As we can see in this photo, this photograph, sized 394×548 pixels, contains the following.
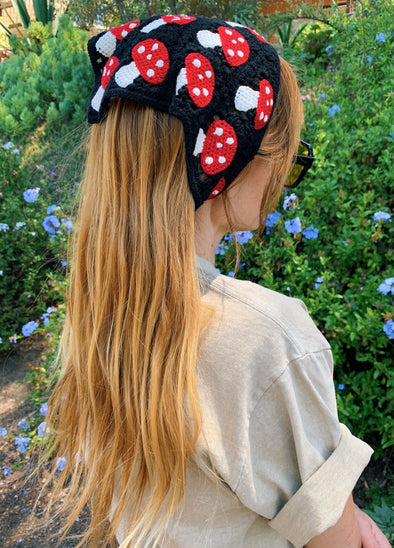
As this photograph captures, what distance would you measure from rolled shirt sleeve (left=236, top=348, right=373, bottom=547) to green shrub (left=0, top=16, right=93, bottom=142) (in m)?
5.41

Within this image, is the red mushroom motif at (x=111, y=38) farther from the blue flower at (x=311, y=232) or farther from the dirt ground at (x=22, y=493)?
the dirt ground at (x=22, y=493)

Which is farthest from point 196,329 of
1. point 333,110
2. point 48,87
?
point 48,87

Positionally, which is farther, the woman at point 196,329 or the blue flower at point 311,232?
the blue flower at point 311,232

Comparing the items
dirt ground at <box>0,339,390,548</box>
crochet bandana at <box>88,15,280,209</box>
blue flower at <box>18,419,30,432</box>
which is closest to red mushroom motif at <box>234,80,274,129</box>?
crochet bandana at <box>88,15,280,209</box>

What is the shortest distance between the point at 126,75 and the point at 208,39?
6.5 inches

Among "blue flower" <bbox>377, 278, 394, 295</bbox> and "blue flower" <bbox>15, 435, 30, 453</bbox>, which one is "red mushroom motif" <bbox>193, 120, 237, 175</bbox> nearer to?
"blue flower" <bbox>377, 278, 394, 295</bbox>

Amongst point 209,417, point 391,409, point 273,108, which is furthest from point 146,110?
point 391,409

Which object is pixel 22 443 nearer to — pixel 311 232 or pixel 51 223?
pixel 51 223

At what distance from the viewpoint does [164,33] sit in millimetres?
841

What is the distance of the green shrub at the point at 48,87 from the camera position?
227 inches

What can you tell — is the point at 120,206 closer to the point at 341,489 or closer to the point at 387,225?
the point at 341,489

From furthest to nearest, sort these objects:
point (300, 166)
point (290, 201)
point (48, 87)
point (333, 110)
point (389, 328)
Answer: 1. point (48, 87)
2. point (333, 110)
3. point (290, 201)
4. point (389, 328)
5. point (300, 166)

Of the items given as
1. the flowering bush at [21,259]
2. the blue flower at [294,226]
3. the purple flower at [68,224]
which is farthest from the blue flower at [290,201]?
the flowering bush at [21,259]

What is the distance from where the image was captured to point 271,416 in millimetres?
819
